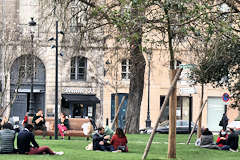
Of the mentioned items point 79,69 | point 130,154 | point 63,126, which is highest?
point 79,69

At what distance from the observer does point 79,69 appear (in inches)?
2272

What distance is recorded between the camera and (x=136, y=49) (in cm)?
3416

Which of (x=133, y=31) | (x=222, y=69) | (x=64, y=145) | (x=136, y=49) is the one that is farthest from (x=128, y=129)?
(x=133, y=31)

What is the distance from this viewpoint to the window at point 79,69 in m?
57.5

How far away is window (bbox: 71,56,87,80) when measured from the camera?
57.5 meters

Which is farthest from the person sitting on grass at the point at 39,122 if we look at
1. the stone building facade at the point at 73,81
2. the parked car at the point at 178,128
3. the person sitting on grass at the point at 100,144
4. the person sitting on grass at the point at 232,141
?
the stone building facade at the point at 73,81

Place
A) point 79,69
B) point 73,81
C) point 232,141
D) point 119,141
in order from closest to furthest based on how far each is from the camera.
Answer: point 119,141 → point 232,141 → point 73,81 → point 79,69

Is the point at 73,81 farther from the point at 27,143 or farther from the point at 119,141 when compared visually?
the point at 27,143

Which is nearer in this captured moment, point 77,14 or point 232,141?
point 232,141

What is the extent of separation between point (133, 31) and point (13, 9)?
3434 cm

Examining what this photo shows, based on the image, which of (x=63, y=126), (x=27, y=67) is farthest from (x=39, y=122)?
(x=27, y=67)

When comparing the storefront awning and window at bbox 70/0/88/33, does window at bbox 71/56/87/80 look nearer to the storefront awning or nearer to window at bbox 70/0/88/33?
the storefront awning

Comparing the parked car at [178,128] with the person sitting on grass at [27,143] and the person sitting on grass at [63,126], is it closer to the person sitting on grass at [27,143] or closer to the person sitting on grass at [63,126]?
the person sitting on grass at [63,126]

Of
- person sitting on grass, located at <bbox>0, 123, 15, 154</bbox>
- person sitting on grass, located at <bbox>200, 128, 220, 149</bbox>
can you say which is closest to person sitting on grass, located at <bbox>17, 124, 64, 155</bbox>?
person sitting on grass, located at <bbox>0, 123, 15, 154</bbox>
